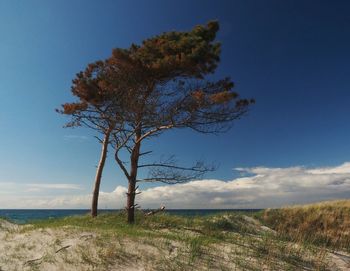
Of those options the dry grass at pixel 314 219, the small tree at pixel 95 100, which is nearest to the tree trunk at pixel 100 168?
the small tree at pixel 95 100

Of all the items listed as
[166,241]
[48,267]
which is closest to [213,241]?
[166,241]

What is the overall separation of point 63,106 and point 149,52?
20.1ft

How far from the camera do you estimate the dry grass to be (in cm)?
2164

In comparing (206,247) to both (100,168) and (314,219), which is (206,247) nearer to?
(100,168)

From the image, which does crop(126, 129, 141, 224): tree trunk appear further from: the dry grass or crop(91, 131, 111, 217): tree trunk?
the dry grass

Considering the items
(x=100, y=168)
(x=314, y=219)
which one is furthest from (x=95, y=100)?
(x=314, y=219)

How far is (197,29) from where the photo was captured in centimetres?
1897

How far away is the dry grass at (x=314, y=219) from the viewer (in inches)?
852

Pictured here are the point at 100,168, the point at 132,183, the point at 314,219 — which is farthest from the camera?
the point at 314,219

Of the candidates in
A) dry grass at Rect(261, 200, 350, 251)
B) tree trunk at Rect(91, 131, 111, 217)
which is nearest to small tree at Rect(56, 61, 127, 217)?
tree trunk at Rect(91, 131, 111, 217)

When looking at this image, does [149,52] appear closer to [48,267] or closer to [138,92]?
[138,92]

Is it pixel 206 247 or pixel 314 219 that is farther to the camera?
pixel 314 219

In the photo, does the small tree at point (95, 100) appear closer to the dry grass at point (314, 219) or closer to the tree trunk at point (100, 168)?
the tree trunk at point (100, 168)

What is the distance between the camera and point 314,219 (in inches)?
894
